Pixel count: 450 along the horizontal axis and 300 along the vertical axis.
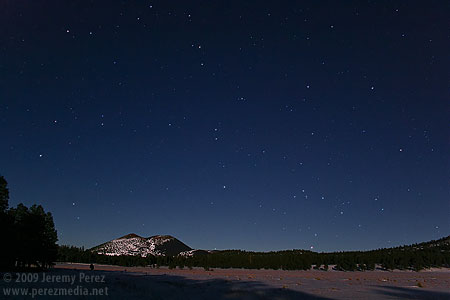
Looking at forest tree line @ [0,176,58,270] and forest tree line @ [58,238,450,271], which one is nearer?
forest tree line @ [0,176,58,270]

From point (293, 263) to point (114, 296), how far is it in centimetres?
10738

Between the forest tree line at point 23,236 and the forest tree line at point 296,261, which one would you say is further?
the forest tree line at point 296,261

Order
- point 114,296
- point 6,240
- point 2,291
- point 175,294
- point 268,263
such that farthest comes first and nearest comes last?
1. point 268,263
2. point 6,240
3. point 175,294
4. point 114,296
5. point 2,291

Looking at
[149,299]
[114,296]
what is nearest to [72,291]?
[114,296]

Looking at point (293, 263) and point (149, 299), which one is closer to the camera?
point (149, 299)

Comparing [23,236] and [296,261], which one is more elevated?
[23,236]

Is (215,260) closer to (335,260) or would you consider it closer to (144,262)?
(144,262)

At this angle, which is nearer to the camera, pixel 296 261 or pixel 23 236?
pixel 23 236

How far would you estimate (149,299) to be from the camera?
16.5 m

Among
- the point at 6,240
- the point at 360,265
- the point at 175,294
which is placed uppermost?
the point at 6,240

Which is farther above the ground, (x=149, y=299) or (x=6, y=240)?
(x=6, y=240)

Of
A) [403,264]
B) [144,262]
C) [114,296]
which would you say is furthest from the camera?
[144,262]

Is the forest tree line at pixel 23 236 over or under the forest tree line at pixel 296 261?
over

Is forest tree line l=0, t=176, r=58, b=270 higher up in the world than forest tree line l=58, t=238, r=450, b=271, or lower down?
higher up
